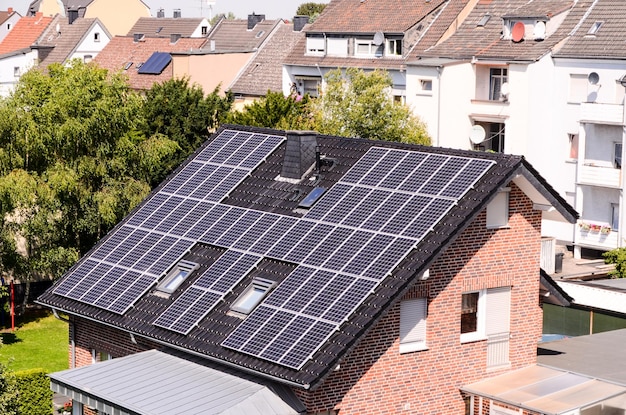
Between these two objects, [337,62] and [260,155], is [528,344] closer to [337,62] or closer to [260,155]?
[260,155]

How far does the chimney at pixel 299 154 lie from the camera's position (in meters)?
26.6

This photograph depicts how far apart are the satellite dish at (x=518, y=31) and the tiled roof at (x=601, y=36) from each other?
2.88m

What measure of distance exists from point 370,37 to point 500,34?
1015cm

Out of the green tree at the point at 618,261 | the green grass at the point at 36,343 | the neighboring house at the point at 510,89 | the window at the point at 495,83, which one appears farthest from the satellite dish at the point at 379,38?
the green grass at the point at 36,343

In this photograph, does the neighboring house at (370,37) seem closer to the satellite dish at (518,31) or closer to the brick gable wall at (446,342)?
the satellite dish at (518,31)

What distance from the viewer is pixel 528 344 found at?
2512 centimetres

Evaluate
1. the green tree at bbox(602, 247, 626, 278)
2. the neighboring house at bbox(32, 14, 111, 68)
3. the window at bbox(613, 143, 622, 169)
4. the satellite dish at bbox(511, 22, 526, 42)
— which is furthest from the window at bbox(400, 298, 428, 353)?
the neighboring house at bbox(32, 14, 111, 68)

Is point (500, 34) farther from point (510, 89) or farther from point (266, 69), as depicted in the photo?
point (266, 69)

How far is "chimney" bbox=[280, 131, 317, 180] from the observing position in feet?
87.3

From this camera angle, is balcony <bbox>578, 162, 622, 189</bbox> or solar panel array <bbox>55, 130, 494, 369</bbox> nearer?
solar panel array <bbox>55, 130, 494, 369</bbox>

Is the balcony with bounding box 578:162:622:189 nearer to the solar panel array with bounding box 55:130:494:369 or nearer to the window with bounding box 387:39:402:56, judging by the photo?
the window with bounding box 387:39:402:56

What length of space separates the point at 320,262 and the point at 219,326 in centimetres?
240

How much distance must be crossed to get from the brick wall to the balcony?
1142 inches

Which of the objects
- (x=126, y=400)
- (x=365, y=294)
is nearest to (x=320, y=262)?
(x=365, y=294)
